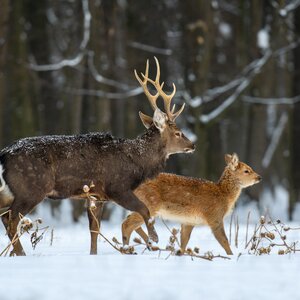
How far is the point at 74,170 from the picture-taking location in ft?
24.5

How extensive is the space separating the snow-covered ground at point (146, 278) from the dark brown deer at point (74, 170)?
5.89 feet

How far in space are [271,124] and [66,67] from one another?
6087 mm

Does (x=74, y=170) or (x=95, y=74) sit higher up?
(x=95, y=74)

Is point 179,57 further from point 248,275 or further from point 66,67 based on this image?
point 248,275

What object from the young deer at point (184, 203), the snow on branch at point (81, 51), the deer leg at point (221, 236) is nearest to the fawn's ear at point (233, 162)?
the young deer at point (184, 203)

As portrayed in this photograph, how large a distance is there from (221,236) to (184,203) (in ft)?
2.05

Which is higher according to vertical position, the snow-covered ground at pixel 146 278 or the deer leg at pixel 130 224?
the snow-covered ground at pixel 146 278

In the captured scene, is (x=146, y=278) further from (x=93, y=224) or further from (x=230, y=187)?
(x=230, y=187)

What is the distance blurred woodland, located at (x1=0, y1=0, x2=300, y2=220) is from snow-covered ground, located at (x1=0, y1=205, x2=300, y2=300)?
1050 centimetres

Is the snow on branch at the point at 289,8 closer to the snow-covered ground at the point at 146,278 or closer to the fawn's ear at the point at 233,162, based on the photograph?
the fawn's ear at the point at 233,162

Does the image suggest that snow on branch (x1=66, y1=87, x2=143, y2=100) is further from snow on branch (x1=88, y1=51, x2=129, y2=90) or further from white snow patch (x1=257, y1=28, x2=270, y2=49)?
white snow patch (x1=257, y1=28, x2=270, y2=49)

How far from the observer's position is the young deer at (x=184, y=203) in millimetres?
9148

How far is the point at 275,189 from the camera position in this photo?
19266mm

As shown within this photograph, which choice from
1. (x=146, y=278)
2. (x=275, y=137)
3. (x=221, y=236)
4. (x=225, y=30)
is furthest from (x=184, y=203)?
(x=225, y=30)
